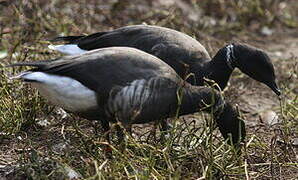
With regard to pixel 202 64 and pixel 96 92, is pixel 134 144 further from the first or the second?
pixel 202 64

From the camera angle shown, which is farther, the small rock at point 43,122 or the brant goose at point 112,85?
the small rock at point 43,122

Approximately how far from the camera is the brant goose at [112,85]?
3943mm

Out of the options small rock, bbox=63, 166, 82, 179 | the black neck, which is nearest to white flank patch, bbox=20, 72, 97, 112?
small rock, bbox=63, 166, 82, 179

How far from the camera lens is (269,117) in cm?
540

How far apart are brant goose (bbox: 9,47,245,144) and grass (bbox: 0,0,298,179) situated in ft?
0.55

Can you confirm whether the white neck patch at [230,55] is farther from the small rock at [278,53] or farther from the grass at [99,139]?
the small rock at [278,53]

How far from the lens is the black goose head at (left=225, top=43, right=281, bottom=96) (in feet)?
15.5

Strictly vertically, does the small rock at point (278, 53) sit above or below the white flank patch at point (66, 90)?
below

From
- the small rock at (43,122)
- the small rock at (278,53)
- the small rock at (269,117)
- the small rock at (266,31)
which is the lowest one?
the small rock at (266,31)

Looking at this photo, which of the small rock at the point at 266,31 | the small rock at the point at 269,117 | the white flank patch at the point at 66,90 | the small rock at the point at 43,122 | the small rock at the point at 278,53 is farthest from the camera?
the small rock at the point at 266,31

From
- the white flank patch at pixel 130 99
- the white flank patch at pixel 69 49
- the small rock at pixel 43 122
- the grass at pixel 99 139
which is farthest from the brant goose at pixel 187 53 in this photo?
the white flank patch at pixel 130 99

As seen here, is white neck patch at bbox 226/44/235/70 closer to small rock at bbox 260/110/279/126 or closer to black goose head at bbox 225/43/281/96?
black goose head at bbox 225/43/281/96

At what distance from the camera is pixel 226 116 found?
4.20m

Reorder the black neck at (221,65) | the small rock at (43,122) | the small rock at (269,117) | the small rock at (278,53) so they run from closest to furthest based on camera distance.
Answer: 1. the small rock at (43,122)
2. the black neck at (221,65)
3. the small rock at (269,117)
4. the small rock at (278,53)
